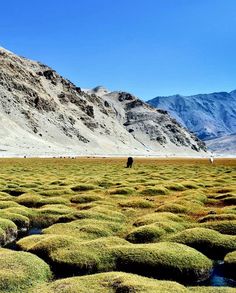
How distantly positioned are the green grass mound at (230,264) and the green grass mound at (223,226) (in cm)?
326

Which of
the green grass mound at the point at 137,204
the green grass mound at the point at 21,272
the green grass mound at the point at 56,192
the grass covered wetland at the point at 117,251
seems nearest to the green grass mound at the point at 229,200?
the grass covered wetland at the point at 117,251

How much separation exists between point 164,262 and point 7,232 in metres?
8.08

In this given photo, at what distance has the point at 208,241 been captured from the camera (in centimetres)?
1634

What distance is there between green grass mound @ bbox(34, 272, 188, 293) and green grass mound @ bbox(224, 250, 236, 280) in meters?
2.95

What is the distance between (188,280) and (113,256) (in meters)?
2.71

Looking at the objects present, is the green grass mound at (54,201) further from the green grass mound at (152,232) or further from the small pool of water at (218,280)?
the small pool of water at (218,280)

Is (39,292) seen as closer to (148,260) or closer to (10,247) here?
(148,260)

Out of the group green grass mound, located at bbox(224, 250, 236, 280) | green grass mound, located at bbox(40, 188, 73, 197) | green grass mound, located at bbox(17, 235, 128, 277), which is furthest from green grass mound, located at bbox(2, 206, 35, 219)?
green grass mound, located at bbox(224, 250, 236, 280)

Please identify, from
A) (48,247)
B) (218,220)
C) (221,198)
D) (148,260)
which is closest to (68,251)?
(48,247)

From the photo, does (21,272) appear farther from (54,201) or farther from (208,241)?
(54,201)

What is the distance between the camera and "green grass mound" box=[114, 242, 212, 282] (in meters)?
13.1

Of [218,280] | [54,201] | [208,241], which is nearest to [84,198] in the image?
[54,201]

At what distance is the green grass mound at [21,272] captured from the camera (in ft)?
37.3

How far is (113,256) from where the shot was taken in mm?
14078
